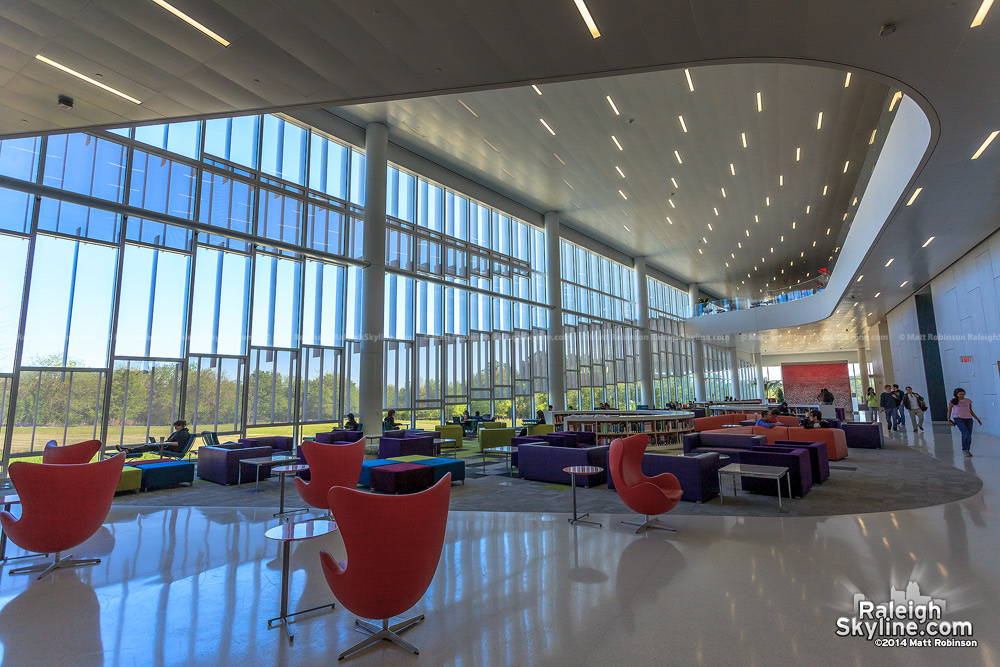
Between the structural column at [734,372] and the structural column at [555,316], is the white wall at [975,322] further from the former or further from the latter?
the structural column at [734,372]

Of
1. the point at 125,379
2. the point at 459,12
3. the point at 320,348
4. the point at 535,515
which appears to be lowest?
the point at 535,515

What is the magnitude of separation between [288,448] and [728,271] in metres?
28.4

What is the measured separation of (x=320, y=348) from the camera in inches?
505

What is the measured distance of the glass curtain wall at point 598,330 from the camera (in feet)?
70.9

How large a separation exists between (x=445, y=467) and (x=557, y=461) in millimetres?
1861

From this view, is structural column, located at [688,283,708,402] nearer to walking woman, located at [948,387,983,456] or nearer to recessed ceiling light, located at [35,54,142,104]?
walking woman, located at [948,387,983,456]

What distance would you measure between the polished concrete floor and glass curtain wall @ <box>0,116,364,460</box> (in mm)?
5332

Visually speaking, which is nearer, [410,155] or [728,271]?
[410,155]

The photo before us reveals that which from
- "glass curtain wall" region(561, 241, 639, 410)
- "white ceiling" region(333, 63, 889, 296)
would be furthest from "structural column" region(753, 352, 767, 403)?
"white ceiling" region(333, 63, 889, 296)

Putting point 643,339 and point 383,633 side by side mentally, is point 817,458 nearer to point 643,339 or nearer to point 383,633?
point 383,633

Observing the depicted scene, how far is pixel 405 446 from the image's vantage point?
1009 centimetres

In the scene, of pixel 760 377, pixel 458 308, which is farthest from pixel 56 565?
pixel 760 377

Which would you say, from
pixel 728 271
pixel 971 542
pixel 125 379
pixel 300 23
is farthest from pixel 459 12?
pixel 728 271

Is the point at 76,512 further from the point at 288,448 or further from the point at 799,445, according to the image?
the point at 799,445
